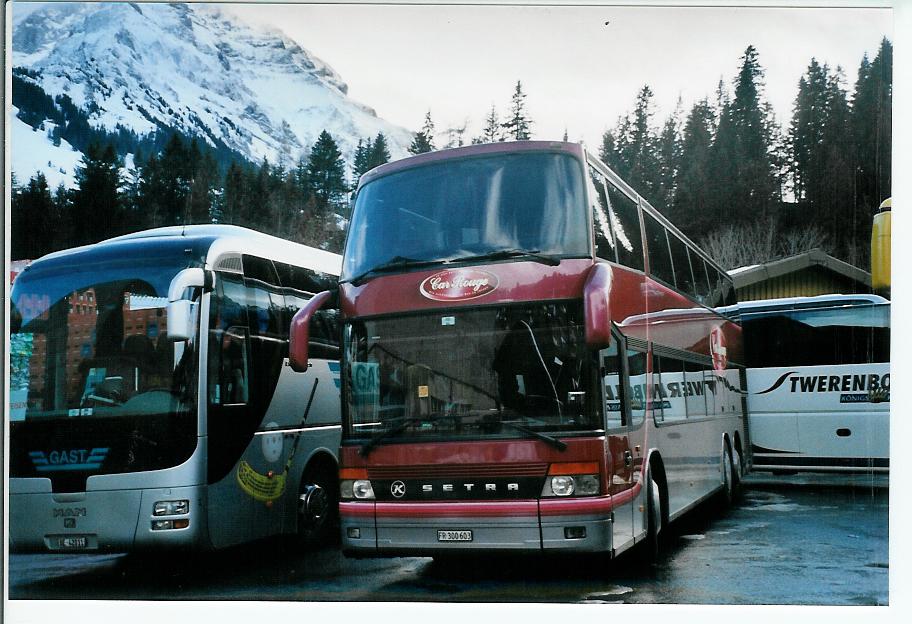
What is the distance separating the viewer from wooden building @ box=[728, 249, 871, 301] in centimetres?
659

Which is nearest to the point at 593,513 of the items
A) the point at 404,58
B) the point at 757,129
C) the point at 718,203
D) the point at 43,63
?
the point at 718,203

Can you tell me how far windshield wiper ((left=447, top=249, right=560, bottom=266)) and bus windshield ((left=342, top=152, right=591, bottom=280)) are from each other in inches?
0.6

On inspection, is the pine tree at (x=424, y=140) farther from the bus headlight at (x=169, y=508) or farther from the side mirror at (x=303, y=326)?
the bus headlight at (x=169, y=508)

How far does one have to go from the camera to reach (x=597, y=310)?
5797mm

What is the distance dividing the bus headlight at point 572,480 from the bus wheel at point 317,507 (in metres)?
1.96

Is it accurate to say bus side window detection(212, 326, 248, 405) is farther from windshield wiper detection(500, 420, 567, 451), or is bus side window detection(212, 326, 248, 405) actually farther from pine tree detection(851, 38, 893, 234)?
pine tree detection(851, 38, 893, 234)

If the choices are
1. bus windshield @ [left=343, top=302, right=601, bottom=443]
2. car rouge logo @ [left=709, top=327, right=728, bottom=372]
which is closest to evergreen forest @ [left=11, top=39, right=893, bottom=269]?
car rouge logo @ [left=709, top=327, right=728, bottom=372]

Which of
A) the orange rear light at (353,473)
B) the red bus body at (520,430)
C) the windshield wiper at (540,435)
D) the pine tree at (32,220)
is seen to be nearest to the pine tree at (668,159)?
the red bus body at (520,430)

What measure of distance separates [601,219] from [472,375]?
1361 mm

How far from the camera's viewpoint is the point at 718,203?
666 cm

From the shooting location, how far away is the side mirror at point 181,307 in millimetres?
6480

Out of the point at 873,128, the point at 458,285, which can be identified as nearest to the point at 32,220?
the point at 458,285

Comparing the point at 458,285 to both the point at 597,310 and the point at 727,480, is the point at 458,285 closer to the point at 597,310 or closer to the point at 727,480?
the point at 597,310

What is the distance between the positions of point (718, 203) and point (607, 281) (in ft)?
4.32
